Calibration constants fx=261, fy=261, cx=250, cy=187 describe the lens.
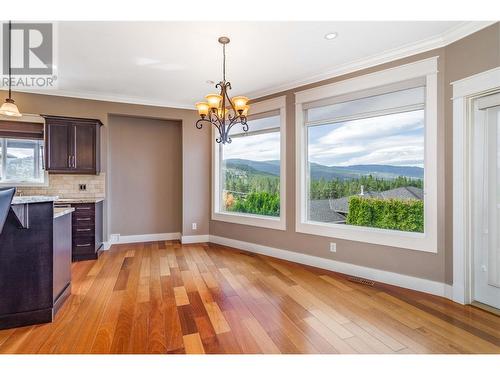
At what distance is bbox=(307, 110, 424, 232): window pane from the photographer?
9.96ft

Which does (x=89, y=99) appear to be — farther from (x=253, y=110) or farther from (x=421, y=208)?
(x=421, y=208)

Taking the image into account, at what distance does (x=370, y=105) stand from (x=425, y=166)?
1006 mm

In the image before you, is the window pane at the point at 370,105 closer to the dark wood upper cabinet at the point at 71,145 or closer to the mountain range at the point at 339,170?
the mountain range at the point at 339,170

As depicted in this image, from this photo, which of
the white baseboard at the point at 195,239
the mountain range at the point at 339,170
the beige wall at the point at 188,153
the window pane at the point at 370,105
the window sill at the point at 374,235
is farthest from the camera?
the white baseboard at the point at 195,239

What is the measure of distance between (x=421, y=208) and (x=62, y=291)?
12.9ft

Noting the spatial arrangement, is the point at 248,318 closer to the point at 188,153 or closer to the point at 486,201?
the point at 486,201

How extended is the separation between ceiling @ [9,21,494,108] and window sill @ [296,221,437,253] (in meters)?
2.06

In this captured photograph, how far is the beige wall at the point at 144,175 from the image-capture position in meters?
5.12

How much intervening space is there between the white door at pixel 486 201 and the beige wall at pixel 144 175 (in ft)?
15.4

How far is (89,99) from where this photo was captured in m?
4.54

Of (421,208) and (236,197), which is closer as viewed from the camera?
(421,208)

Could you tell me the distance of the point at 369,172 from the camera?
3.40 metres

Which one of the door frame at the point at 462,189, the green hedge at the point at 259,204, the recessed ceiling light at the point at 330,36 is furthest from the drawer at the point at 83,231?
the door frame at the point at 462,189
